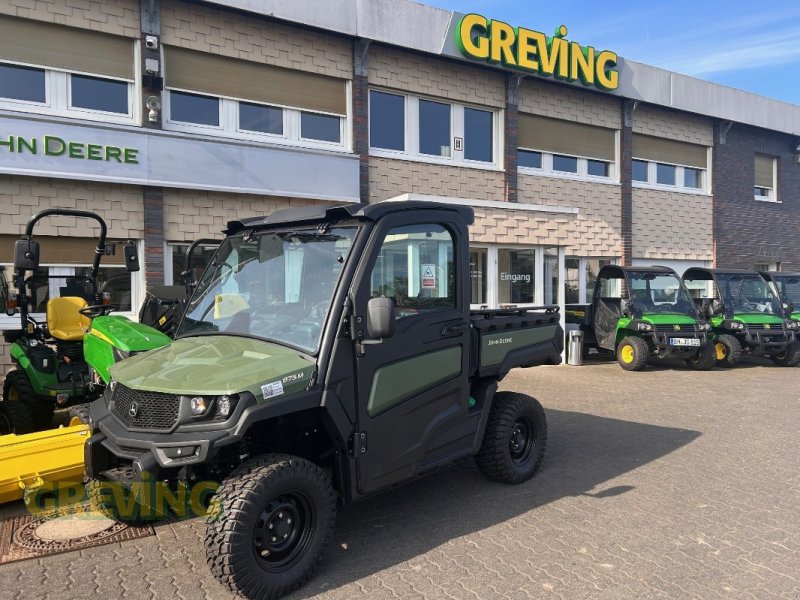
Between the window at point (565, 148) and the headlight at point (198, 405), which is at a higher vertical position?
the window at point (565, 148)

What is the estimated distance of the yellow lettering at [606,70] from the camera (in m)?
15.0

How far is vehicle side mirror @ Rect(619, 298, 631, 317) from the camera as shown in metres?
12.3

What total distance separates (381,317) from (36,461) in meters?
2.84

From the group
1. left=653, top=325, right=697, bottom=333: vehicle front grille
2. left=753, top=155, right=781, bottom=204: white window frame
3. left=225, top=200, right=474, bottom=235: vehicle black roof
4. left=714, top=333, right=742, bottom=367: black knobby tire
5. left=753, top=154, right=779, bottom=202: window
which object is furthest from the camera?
left=753, top=155, right=781, bottom=204: white window frame

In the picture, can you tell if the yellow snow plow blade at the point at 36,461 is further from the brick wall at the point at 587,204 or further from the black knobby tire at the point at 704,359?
the brick wall at the point at 587,204

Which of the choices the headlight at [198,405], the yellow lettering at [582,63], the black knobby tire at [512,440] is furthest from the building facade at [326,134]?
the headlight at [198,405]

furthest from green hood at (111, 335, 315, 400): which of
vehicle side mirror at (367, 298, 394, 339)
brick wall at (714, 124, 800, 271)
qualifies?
brick wall at (714, 124, 800, 271)

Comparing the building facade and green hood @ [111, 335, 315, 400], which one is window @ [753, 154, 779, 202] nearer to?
the building facade

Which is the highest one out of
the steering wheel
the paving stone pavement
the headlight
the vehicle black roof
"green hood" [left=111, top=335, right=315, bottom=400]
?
the vehicle black roof

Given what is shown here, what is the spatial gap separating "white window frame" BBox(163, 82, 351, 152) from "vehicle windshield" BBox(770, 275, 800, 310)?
1021 cm

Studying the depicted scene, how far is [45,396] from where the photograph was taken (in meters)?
6.04

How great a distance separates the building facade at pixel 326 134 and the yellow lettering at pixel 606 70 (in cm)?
7

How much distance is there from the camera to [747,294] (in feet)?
44.7

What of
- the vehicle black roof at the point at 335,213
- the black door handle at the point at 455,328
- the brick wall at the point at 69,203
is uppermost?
the brick wall at the point at 69,203
